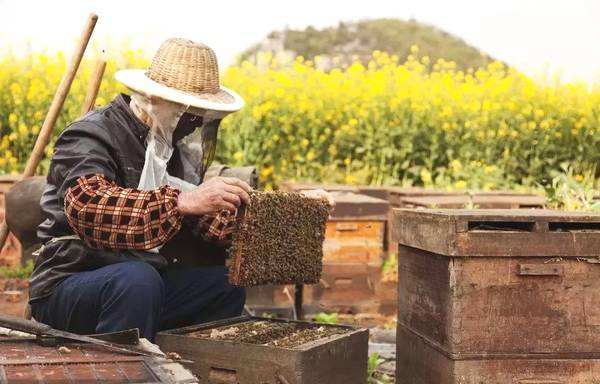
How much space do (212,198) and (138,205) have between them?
0.28 meters

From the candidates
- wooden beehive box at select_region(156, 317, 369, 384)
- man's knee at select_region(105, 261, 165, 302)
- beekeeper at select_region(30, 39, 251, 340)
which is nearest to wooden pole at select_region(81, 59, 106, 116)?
beekeeper at select_region(30, 39, 251, 340)

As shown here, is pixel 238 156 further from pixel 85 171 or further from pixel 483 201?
Answer: pixel 85 171

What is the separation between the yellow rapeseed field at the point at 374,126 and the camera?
7.78 m

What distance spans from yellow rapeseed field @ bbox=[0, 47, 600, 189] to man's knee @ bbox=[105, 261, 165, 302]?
170 inches

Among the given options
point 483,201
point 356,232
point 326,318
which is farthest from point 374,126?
point 326,318

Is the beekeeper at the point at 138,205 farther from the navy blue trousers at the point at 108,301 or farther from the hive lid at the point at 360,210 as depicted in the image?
the hive lid at the point at 360,210

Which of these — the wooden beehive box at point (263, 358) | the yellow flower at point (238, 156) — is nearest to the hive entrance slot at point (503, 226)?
the wooden beehive box at point (263, 358)

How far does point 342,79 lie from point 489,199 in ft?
10.9

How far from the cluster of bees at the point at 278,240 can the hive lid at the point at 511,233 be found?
1.83ft

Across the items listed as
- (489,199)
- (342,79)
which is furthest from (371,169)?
(489,199)

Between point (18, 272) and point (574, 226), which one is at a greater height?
point (574, 226)

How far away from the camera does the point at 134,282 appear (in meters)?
3.09

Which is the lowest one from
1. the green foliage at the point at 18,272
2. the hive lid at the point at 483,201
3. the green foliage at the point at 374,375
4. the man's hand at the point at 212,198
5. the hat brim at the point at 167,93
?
the green foliage at the point at 374,375

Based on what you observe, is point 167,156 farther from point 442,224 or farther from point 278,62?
point 278,62
